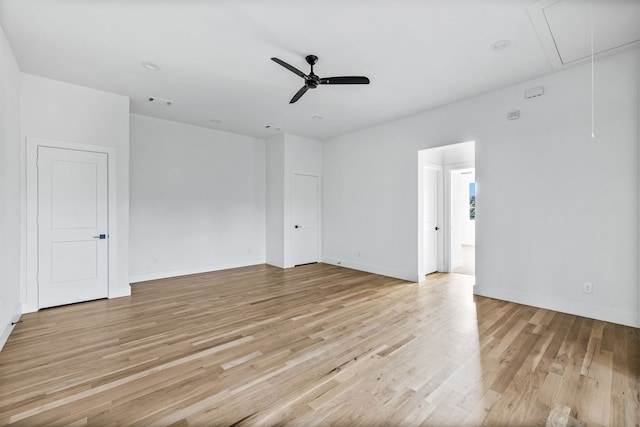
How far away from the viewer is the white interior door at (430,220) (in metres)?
5.52

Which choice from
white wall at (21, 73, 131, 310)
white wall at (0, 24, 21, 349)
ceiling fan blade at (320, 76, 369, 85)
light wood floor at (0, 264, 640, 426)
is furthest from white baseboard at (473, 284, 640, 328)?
white wall at (0, 24, 21, 349)

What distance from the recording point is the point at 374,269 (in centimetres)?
584

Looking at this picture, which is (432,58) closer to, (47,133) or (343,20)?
(343,20)

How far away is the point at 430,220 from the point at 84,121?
6005mm

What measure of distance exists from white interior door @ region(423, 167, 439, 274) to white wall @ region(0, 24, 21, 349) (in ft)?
19.0

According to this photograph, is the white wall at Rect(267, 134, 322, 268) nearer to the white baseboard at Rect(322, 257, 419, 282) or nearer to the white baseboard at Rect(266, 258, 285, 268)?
the white baseboard at Rect(266, 258, 285, 268)

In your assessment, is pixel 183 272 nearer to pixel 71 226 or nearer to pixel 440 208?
pixel 71 226

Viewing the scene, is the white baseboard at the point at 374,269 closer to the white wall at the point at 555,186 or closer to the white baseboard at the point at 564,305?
the white wall at the point at 555,186

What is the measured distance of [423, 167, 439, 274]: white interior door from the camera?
5516 millimetres

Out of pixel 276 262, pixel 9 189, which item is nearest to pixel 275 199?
pixel 276 262

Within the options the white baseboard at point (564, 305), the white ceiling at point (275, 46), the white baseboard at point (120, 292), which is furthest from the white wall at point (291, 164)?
the white baseboard at point (564, 305)

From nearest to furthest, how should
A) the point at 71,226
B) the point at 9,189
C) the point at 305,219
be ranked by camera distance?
1. the point at 9,189
2. the point at 71,226
3. the point at 305,219

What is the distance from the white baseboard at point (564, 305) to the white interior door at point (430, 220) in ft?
4.50

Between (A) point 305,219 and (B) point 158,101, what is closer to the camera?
(B) point 158,101
